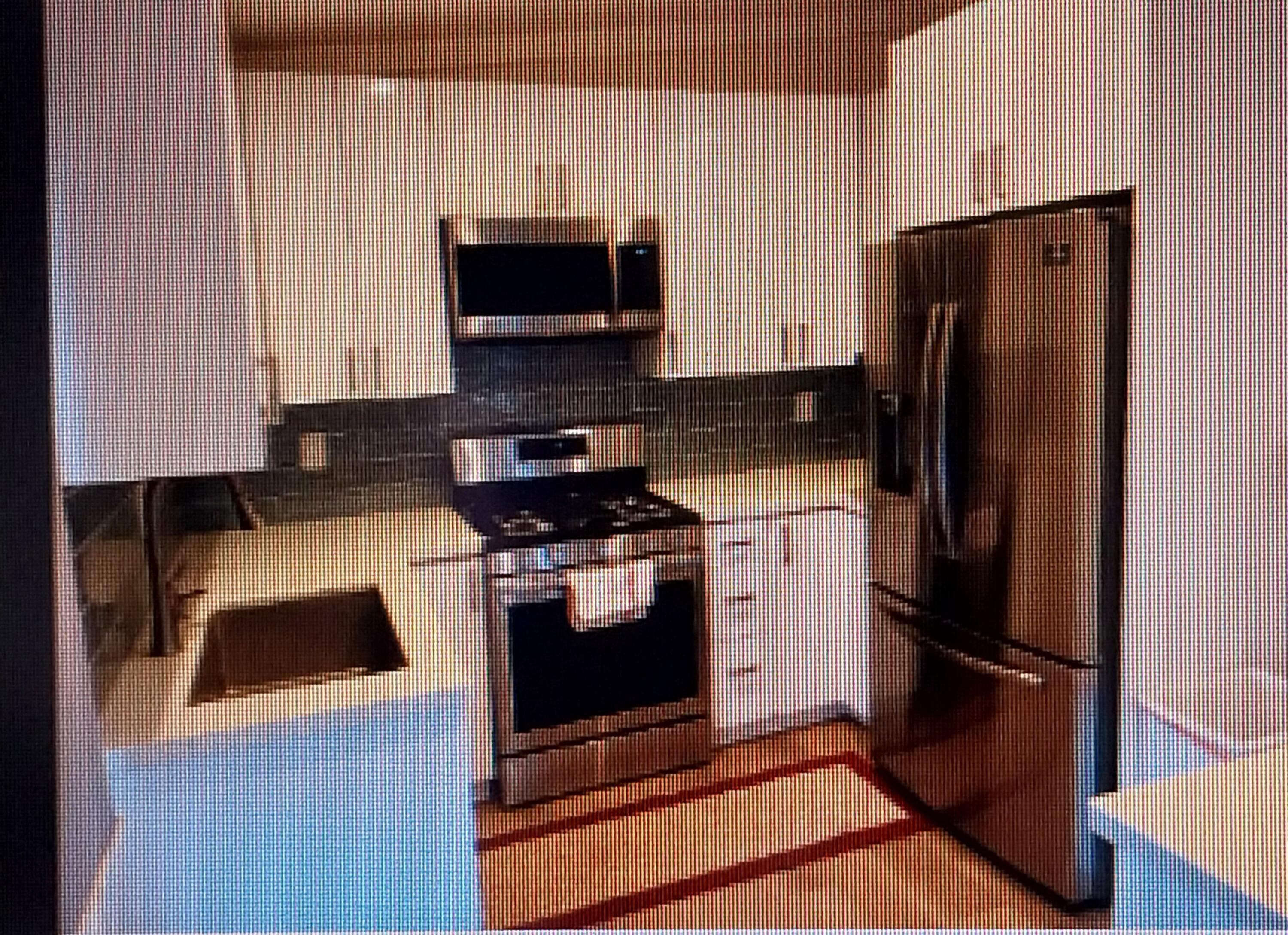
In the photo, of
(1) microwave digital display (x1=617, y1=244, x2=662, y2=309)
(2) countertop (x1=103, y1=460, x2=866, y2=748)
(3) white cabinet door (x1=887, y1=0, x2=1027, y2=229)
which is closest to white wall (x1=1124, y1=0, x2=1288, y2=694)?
(3) white cabinet door (x1=887, y1=0, x2=1027, y2=229)

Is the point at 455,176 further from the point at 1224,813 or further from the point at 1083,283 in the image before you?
the point at 1224,813

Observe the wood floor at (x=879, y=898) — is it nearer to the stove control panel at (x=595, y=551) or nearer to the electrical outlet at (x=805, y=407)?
the stove control panel at (x=595, y=551)

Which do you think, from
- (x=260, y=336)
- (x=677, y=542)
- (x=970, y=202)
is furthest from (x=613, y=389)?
(x=260, y=336)

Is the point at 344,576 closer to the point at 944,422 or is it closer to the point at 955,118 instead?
the point at 944,422

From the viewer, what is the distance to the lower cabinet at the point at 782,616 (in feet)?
8.31

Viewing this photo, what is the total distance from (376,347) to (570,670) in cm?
90

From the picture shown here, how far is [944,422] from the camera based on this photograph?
1.98 meters

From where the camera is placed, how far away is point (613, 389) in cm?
281

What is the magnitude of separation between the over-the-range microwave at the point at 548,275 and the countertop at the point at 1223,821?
178cm

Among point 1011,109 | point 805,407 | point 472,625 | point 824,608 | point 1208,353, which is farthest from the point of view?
point 805,407

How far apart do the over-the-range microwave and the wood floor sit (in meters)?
1.20

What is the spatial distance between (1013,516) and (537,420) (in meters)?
1.33

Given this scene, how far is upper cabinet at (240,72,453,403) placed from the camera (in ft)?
7.23

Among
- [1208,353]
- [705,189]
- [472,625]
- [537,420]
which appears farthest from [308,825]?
[705,189]
